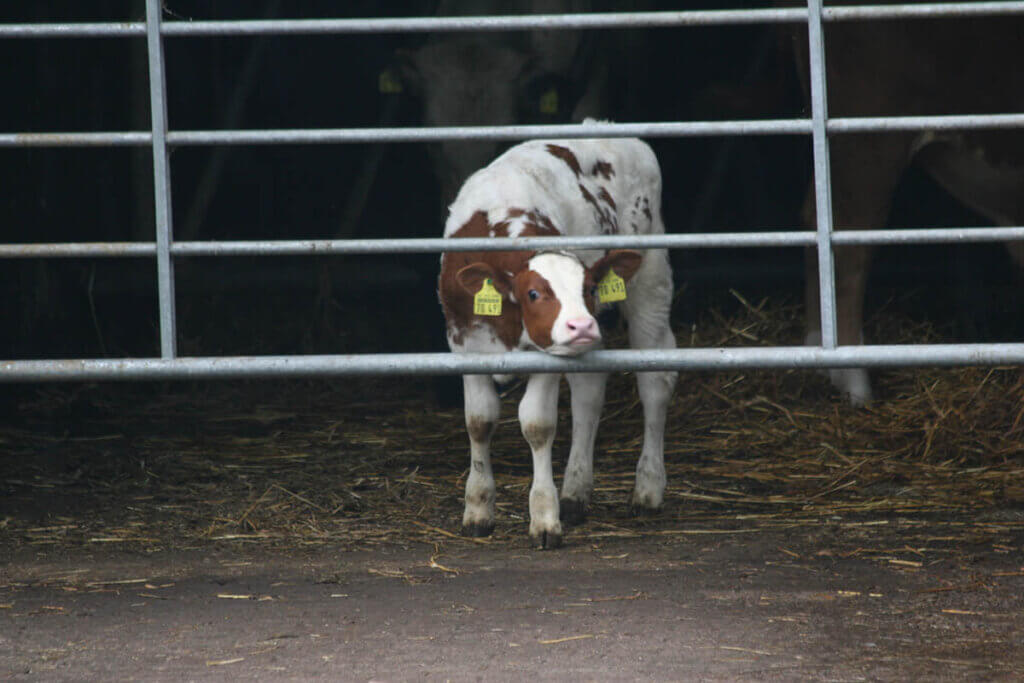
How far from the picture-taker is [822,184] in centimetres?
379

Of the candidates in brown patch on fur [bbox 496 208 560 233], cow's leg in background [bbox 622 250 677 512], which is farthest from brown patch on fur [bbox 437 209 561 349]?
cow's leg in background [bbox 622 250 677 512]

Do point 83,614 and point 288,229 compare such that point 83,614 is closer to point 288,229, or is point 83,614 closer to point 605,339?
point 605,339

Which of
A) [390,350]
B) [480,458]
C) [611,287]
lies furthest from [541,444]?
[390,350]

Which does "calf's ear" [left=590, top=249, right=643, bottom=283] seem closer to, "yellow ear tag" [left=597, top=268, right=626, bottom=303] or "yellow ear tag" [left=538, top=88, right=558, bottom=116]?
"yellow ear tag" [left=597, top=268, right=626, bottom=303]

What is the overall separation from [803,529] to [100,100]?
20.9 feet

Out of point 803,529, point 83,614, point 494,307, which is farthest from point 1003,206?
point 83,614

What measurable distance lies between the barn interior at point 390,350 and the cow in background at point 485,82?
68mm

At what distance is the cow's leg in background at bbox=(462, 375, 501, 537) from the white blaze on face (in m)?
0.57

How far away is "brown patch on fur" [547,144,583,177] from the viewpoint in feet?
18.4

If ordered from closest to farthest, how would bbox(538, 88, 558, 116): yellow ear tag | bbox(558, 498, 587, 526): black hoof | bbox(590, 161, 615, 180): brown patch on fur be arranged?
bbox(558, 498, 587, 526): black hoof
bbox(590, 161, 615, 180): brown patch on fur
bbox(538, 88, 558, 116): yellow ear tag

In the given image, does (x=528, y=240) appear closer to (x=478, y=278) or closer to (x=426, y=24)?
(x=426, y=24)

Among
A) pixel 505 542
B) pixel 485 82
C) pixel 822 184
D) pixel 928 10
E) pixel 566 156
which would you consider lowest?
pixel 505 542

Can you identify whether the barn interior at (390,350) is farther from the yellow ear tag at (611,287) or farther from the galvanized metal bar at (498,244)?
the galvanized metal bar at (498,244)

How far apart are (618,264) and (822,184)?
47.4 inches
